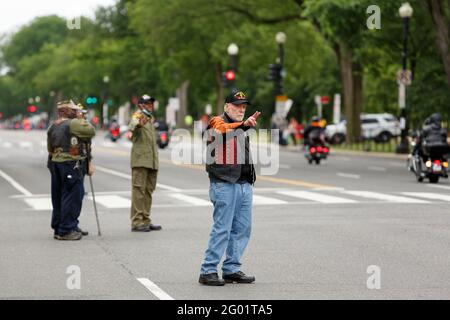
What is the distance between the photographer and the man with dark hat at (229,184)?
1058 cm

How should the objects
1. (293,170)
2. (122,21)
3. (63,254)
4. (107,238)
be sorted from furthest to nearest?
(122,21) < (293,170) < (107,238) < (63,254)

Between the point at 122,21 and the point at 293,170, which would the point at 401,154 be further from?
the point at 122,21

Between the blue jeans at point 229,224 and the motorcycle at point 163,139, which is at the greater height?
the blue jeans at point 229,224

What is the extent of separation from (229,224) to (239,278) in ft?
1.70

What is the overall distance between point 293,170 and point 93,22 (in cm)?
5832

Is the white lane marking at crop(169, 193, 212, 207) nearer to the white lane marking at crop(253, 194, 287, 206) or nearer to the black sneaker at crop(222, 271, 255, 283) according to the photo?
the white lane marking at crop(253, 194, 287, 206)

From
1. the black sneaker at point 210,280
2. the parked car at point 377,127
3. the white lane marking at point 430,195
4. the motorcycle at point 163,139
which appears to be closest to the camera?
the black sneaker at point 210,280

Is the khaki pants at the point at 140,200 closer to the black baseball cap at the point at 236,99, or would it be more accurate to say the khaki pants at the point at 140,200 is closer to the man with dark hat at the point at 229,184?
the man with dark hat at the point at 229,184

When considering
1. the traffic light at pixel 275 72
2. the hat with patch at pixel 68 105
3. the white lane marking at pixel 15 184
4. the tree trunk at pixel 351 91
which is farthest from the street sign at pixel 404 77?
the hat with patch at pixel 68 105

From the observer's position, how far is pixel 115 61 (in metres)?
104

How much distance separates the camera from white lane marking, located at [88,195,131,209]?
2056 cm

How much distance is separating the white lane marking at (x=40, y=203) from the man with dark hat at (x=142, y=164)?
4134mm

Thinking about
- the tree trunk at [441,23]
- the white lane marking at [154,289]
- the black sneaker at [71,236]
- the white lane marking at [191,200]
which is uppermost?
the tree trunk at [441,23]

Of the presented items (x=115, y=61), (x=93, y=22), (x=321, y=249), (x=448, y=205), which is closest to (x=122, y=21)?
(x=93, y=22)
